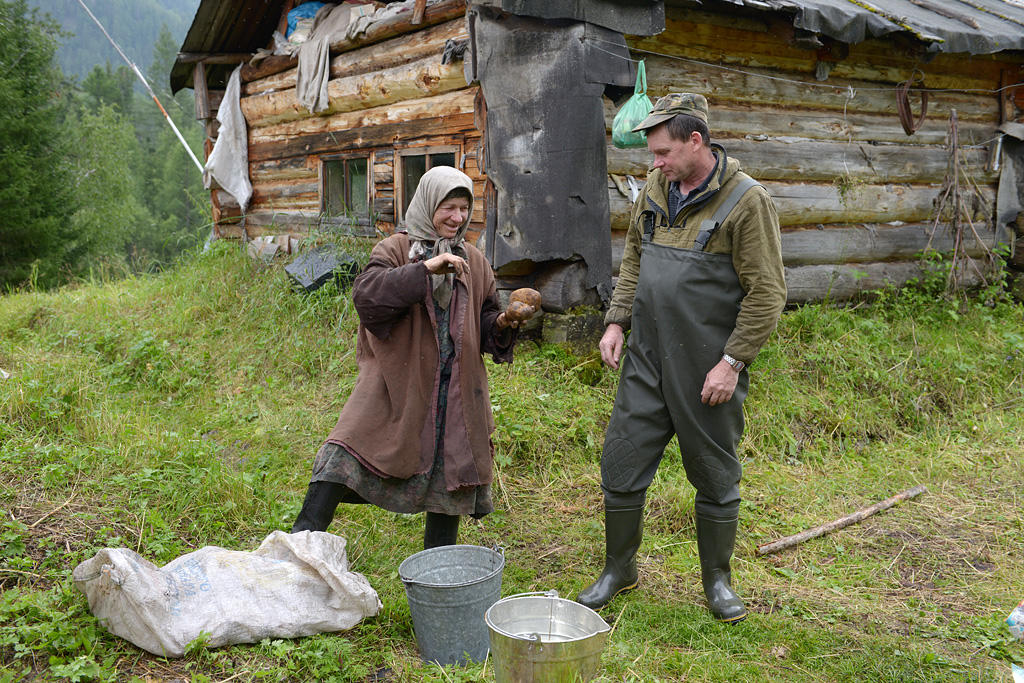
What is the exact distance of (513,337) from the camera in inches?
131

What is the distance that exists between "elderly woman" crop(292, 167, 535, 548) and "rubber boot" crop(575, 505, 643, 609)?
617 millimetres

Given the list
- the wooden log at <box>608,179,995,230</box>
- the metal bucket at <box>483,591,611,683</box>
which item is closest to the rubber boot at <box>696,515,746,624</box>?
the metal bucket at <box>483,591,611,683</box>

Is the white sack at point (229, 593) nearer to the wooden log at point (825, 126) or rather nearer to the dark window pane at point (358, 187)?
the wooden log at point (825, 126)

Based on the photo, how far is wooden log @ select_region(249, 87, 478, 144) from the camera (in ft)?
21.2

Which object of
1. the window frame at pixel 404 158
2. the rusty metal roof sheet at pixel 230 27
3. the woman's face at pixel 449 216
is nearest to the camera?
the woman's face at pixel 449 216

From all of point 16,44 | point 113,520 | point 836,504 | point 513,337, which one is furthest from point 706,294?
point 16,44

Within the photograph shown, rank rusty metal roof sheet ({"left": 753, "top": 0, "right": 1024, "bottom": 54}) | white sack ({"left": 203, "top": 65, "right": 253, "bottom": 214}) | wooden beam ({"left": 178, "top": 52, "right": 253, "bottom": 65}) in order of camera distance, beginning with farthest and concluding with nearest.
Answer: white sack ({"left": 203, "top": 65, "right": 253, "bottom": 214})
wooden beam ({"left": 178, "top": 52, "right": 253, "bottom": 65})
rusty metal roof sheet ({"left": 753, "top": 0, "right": 1024, "bottom": 54})

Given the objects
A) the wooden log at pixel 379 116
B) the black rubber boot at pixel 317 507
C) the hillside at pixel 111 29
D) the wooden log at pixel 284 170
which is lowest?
the black rubber boot at pixel 317 507

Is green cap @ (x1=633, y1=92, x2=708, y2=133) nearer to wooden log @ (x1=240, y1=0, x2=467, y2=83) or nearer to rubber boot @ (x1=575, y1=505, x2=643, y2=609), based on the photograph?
rubber boot @ (x1=575, y1=505, x2=643, y2=609)

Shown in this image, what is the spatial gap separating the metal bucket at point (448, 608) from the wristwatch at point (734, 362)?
1.23 meters

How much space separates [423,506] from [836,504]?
2821 millimetres

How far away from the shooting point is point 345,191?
842cm

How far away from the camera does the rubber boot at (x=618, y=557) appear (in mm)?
3398

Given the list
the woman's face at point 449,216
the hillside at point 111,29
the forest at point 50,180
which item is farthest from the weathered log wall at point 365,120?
the hillside at point 111,29
